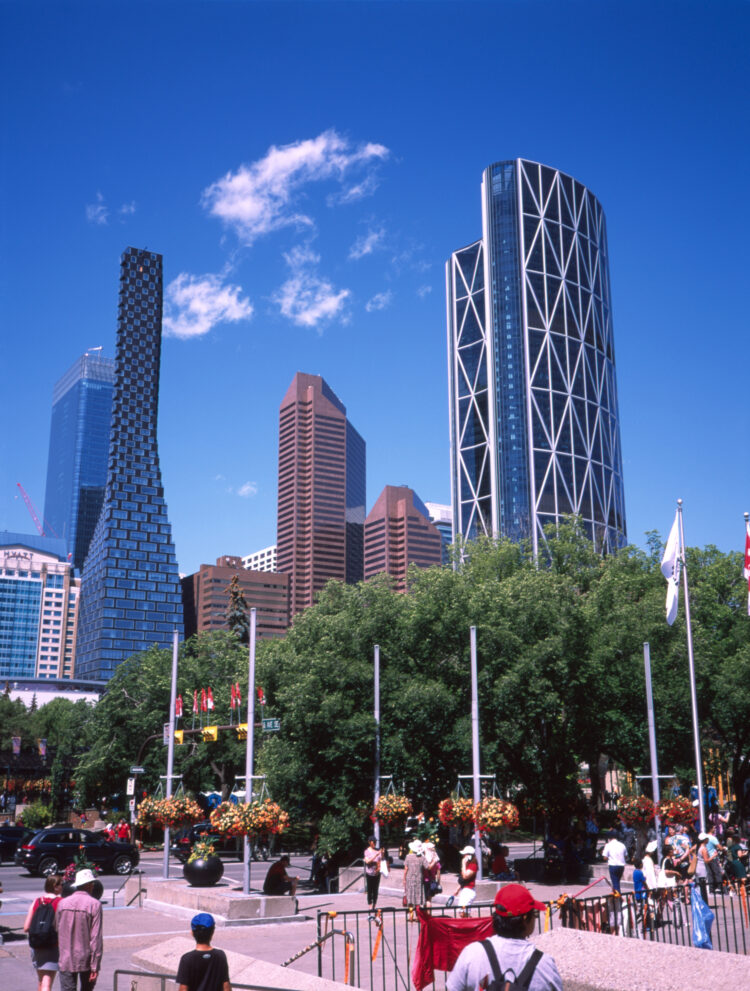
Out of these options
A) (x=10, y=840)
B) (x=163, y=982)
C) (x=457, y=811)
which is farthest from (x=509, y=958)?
(x=10, y=840)

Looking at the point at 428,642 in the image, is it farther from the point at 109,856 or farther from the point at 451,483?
the point at 451,483

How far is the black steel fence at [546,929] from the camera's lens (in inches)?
566

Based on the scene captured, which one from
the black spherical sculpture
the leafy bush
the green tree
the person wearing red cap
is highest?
the green tree

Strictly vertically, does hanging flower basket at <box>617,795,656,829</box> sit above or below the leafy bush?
above

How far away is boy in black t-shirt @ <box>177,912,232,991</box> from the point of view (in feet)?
25.8

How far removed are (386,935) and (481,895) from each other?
15.3ft

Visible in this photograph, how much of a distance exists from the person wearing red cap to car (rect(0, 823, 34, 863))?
4010 cm

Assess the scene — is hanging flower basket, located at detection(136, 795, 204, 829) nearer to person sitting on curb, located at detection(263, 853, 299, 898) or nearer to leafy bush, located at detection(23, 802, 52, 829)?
person sitting on curb, located at detection(263, 853, 299, 898)

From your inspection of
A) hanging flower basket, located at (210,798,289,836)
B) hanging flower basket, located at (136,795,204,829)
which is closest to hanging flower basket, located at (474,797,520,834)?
hanging flower basket, located at (210,798,289,836)

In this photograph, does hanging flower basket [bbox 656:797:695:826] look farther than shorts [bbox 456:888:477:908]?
Yes

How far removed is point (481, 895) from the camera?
2338cm

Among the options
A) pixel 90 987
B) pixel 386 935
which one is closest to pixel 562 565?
pixel 386 935

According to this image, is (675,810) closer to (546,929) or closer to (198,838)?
(546,929)

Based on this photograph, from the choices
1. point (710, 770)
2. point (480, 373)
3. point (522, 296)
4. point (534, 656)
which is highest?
point (522, 296)
